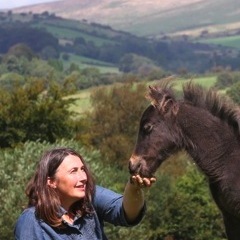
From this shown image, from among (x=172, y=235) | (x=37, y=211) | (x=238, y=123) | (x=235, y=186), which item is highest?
(x=37, y=211)

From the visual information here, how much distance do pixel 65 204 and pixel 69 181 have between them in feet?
0.50

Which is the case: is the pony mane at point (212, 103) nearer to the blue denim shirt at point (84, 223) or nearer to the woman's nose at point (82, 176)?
the blue denim shirt at point (84, 223)

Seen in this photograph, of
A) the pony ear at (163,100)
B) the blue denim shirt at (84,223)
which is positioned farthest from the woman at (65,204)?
the pony ear at (163,100)

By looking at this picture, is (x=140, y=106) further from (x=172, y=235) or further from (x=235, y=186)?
(x=235, y=186)

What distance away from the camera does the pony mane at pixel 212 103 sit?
6.58 m

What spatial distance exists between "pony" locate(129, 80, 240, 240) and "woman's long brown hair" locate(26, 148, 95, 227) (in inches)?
78.7

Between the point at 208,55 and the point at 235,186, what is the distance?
188946mm

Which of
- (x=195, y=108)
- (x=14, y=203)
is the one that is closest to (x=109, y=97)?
(x=14, y=203)

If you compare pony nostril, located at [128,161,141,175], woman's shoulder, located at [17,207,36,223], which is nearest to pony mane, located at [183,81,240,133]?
pony nostril, located at [128,161,141,175]

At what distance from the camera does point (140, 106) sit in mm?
52438

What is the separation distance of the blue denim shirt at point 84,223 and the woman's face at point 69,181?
0.45 ft

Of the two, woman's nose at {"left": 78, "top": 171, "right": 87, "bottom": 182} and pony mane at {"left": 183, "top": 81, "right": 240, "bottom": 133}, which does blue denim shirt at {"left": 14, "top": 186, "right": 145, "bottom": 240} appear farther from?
pony mane at {"left": 183, "top": 81, "right": 240, "bottom": 133}

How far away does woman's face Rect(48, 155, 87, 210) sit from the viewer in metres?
3.95

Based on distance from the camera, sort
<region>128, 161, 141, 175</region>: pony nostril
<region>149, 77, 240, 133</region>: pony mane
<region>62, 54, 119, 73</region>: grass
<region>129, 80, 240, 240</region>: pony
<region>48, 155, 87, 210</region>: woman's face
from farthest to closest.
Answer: <region>62, 54, 119, 73</region>: grass < <region>149, 77, 240, 133</region>: pony mane < <region>129, 80, 240, 240</region>: pony < <region>128, 161, 141, 175</region>: pony nostril < <region>48, 155, 87, 210</region>: woman's face
